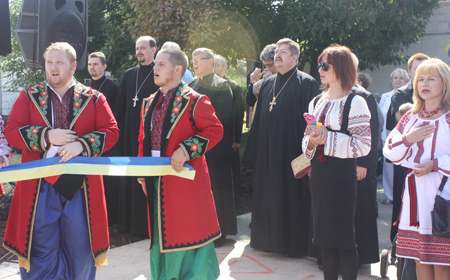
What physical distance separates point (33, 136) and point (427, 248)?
8.92ft

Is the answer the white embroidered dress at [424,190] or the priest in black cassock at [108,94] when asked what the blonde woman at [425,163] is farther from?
the priest in black cassock at [108,94]

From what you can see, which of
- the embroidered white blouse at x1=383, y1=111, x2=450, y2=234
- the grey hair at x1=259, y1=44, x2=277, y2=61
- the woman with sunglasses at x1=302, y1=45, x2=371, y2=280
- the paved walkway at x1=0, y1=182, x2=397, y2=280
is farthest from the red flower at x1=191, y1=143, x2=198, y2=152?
the grey hair at x1=259, y1=44, x2=277, y2=61

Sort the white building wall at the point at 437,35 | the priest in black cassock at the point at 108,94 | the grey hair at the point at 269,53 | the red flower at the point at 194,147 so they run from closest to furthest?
1. the red flower at the point at 194,147
2. the grey hair at the point at 269,53
3. the priest in black cassock at the point at 108,94
4. the white building wall at the point at 437,35

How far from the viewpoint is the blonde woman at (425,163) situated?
9.91 feet

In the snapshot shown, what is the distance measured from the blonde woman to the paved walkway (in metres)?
1.10

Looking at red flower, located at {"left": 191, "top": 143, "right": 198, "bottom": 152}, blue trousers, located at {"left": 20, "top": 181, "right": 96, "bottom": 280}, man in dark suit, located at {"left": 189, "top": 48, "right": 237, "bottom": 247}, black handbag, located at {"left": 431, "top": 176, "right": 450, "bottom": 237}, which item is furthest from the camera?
man in dark suit, located at {"left": 189, "top": 48, "right": 237, "bottom": 247}

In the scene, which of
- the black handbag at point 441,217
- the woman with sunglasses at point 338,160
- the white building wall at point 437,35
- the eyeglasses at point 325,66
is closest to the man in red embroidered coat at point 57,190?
the woman with sunglasses at point 338,160

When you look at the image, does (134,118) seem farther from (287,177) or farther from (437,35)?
(437,35)

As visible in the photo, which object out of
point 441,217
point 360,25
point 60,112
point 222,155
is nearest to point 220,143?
point 222,155

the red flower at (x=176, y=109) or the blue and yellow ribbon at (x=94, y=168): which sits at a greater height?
the red flower at (x=176, y=109)

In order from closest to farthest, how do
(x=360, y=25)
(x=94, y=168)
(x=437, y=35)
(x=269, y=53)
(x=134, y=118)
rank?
(x=94, y=168) < (x=269, y=53) < (x=134, y=118) < (x=360, y=25) < (x=437, y=35)

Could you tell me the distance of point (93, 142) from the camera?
10.5 ft

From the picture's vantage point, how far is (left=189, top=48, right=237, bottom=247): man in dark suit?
503 cm

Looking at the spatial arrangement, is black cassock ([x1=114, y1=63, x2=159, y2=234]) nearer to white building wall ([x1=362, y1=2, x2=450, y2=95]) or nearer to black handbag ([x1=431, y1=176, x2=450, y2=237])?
black handbag ([x1=431, y1=176, x2=450, y2=237])
